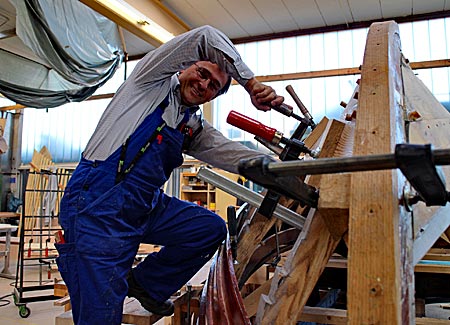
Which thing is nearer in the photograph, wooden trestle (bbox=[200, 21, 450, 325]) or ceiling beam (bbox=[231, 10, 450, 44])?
wooden trestle (bbox=[200, 21, 450, 325])

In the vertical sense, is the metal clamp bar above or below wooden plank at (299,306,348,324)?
above

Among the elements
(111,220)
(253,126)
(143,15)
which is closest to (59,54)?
(143,15)

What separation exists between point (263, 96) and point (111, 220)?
2.02ft

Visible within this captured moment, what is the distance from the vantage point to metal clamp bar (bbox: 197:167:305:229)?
1074 millimetres

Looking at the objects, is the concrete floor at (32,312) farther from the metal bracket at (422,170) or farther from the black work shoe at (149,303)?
the metal bracket at (422,170)

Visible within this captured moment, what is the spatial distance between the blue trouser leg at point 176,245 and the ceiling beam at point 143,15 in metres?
3.15

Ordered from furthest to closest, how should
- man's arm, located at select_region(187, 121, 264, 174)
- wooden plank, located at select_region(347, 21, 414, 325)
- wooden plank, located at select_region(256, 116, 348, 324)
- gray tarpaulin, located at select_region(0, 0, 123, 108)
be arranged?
1. gray tarpaulin, located at select_region(0, 0, 123, 108)
2. man's arm, located at select_region(187, 121, 264, 174)
3. wooden plank, located at select_region(256, 116, 348, 324)
4. wooden plank, located at select_region(347, 21, 414, 325)

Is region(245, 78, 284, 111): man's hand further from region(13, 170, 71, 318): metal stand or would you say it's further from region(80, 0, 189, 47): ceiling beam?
region(80, 0, 189, 47): ceiling beam

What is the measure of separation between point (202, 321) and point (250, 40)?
6551 millimetres

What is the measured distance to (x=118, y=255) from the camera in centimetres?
126

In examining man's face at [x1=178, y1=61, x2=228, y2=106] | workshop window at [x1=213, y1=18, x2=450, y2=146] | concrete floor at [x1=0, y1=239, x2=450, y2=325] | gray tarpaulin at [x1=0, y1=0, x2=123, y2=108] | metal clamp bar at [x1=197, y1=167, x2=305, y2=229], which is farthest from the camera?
workshop window at [x1=213, y1=18, x2=450, y2=146]

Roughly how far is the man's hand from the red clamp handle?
0.28ft

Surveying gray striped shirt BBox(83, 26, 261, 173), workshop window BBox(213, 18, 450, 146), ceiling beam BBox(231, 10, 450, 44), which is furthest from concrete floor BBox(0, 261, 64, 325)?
ceiling beam BBox(231, 10, 450, 44)

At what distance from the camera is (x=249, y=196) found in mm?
1095
